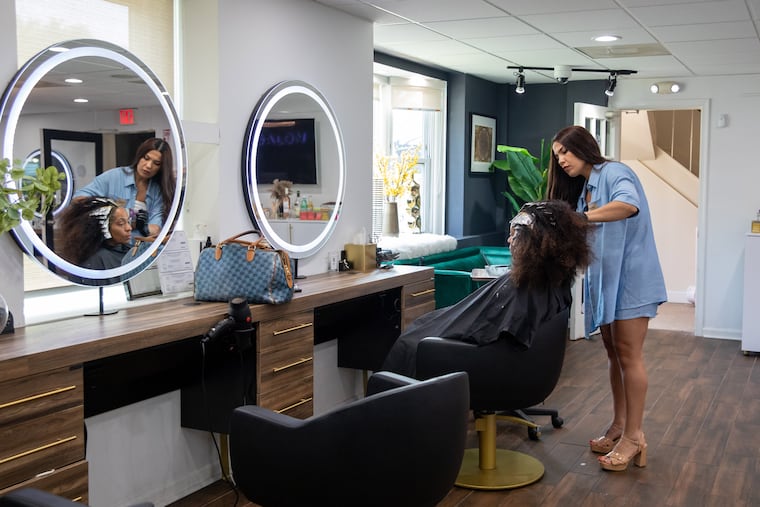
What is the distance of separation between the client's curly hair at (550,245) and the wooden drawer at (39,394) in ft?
5.51

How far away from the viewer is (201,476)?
3.41 meters

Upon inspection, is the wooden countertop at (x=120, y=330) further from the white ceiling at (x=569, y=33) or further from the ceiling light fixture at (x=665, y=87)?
the ceiling light fixture at (x=665, y=87)

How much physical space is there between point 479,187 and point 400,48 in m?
2.04

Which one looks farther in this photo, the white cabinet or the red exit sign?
the white cabinet

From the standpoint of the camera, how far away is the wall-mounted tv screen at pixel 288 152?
12.2 ft

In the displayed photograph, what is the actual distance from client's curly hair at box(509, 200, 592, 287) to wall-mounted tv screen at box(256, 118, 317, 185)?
1.22 meters

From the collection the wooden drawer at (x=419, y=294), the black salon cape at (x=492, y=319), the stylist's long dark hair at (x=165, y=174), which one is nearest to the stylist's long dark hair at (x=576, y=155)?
the black salon cape at (x=492, y=319)

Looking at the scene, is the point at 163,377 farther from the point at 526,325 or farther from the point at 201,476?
the point at 526,325

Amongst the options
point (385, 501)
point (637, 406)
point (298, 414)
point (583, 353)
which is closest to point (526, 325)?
point (637, 406)

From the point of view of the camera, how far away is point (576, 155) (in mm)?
3498

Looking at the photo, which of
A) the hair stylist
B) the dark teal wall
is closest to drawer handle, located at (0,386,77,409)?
the hair stylist

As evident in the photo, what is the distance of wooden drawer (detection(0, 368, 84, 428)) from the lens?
2076 mm

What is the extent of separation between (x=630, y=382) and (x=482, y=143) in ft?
13.3

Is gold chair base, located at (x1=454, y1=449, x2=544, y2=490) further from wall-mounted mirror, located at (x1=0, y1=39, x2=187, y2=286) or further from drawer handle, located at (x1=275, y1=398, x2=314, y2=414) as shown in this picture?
wall-mounted mirror, located at (x1=0, y1=39, x2=187, y2=286)
